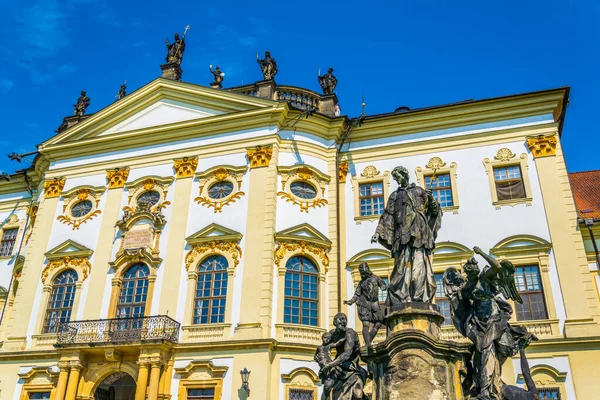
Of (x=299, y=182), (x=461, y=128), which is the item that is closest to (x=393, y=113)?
(x=461, y=128)

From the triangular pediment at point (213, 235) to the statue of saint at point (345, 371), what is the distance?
10533 millimetres

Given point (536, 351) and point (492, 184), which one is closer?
point (536, 351)

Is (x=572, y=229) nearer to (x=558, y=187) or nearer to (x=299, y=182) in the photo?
(x=558, y=187)

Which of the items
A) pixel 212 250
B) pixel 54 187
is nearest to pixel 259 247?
pixel 212 250

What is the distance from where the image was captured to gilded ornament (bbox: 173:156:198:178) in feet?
71.4

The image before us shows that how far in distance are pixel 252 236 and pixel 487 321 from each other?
11.9 metres

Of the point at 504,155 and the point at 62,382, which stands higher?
the point at 504,155

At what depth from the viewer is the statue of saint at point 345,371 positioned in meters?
9.12

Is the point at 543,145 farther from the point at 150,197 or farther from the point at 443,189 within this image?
the point at 150,197

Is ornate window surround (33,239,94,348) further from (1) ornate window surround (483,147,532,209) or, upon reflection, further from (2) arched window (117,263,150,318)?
(1) ornate window surround (483,147,532,209)

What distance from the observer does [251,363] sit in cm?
1764

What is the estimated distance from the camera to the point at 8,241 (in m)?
25.3

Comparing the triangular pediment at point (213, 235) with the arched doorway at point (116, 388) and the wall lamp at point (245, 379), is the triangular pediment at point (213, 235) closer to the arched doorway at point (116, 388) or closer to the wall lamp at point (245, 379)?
the wall lamp at point (245, 379)

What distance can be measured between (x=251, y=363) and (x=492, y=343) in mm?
10632
